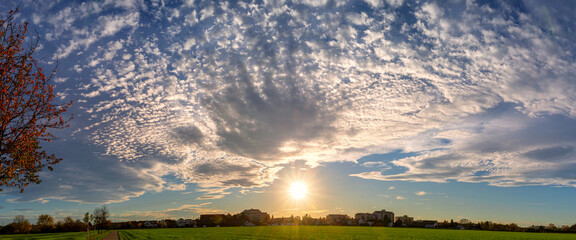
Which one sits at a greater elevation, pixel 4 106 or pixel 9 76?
pixel 9 76

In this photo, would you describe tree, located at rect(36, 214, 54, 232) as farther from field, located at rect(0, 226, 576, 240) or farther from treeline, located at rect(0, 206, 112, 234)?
field, located at rect(0, 226, 576, 240)

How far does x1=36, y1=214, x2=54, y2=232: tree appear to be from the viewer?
13338 cm

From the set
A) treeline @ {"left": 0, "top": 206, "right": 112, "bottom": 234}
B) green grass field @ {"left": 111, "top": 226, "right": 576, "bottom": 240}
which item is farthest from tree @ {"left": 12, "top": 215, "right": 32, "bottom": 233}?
green grass field @ {"left": 111, "top": 226, "right": 576, "bottom": 240}

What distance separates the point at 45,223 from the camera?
14450cm

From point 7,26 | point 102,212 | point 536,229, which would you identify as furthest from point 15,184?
point 536,229

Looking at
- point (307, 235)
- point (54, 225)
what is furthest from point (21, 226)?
point (307, 235)

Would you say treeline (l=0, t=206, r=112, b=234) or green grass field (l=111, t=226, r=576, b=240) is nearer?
green grass field (l=111, t=226, r=576, b=240)

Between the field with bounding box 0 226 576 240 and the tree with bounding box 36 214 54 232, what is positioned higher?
the field with bounding box 0 226 576 240

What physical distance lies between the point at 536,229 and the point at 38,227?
198m

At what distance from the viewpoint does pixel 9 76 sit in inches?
619

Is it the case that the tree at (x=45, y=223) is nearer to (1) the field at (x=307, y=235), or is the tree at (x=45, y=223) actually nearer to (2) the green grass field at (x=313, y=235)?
(1) the field at (x=307, y=235)

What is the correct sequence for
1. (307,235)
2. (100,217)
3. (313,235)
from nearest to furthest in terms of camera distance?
(307,235) < (313,235) < (100,217)

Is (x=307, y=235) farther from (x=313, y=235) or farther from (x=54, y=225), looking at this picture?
(x=54, y=225)

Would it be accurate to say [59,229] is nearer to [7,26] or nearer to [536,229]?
[7,26]
